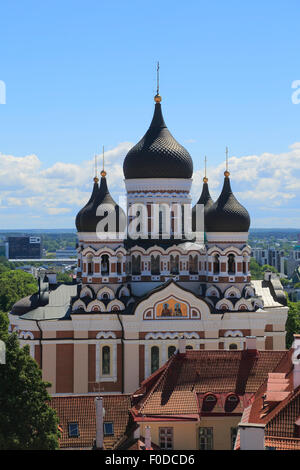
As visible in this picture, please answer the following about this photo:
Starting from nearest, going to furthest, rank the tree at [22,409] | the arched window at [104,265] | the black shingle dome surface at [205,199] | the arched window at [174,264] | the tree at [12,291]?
the tree at [22,409] < the arched window at [104,265] < the arched window at [174,264] < the black shingle dome surface at [205,199] < the tree at [12,291]

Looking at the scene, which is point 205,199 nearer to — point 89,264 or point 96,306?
point 89,264

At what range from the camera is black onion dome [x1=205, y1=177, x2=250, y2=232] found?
3922 centimetres

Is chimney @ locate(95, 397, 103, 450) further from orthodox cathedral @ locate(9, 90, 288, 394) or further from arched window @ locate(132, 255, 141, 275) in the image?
arched window @ locate(132, 255, 141, 275)

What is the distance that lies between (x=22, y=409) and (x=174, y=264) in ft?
58.8

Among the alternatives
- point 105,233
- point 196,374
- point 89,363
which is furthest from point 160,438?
point 105,233

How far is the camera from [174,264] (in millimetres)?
40312

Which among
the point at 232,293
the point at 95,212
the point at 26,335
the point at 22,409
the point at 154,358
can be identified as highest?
the point at 95,212

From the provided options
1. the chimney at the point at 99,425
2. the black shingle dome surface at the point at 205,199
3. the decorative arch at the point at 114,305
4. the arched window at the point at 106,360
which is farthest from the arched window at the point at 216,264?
the chimney at the point at 99,425

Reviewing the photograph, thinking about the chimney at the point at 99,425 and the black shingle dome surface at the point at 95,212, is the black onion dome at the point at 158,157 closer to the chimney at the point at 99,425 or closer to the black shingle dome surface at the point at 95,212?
the black shingle dome surface at the point at 95,212

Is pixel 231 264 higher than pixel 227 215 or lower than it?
lower

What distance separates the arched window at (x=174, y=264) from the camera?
4022cm

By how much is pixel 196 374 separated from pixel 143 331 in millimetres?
9278

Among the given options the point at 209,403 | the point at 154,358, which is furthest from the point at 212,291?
the point at 209,403
